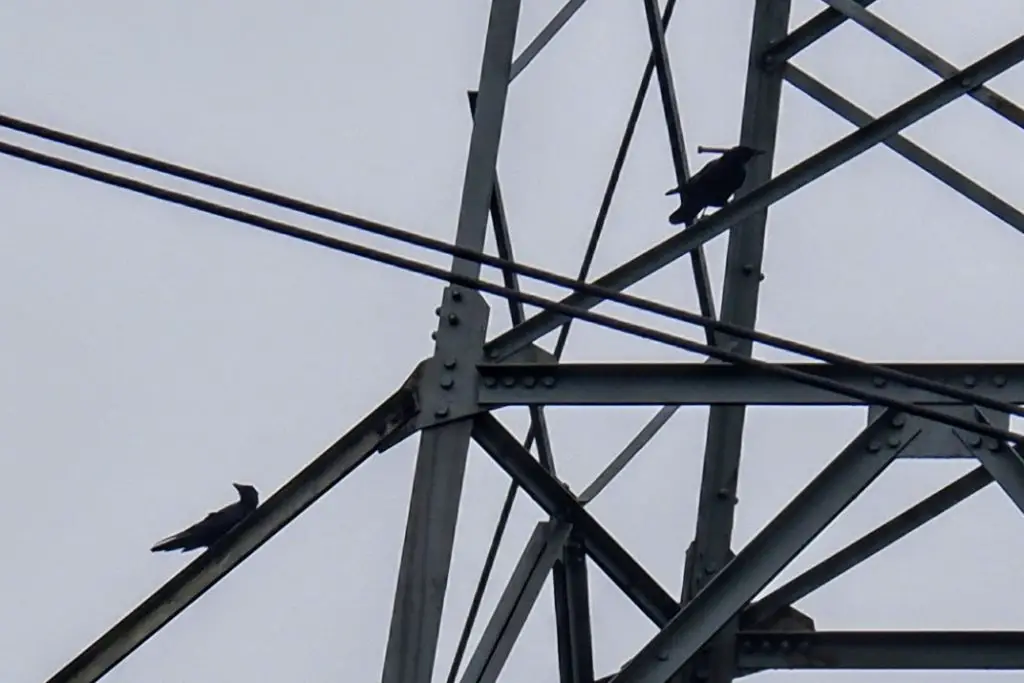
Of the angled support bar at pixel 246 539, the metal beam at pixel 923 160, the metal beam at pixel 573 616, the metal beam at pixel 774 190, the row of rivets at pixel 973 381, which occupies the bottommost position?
the angled support bar at pixel 246 539

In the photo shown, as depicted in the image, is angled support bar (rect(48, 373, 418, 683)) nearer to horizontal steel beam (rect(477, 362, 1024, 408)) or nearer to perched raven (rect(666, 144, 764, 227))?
horizontal steel beam (rect(477, 362, 1024, 408))

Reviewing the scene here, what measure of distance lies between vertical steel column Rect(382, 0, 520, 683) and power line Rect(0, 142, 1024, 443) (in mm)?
608

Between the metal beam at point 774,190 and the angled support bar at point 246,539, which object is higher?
the metal beam at point 774,190

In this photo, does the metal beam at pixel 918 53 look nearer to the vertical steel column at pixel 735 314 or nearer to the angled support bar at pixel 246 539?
the vertical steel column at pixel 735 314

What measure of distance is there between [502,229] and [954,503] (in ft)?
4.87

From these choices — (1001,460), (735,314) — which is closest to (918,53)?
(735,314)

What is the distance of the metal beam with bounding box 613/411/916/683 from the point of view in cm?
614

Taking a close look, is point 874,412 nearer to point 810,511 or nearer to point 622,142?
point 810,511

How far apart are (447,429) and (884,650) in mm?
1725

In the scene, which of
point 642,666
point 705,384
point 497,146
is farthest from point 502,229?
point 642,666

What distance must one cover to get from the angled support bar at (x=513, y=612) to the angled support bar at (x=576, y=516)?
0.08 metres

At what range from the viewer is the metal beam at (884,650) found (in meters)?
6.87

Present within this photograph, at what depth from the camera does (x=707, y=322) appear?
541 centimetres

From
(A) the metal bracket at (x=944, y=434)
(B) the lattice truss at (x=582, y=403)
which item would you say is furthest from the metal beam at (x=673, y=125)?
(A) the metal bracket at (x=944, y=434)
